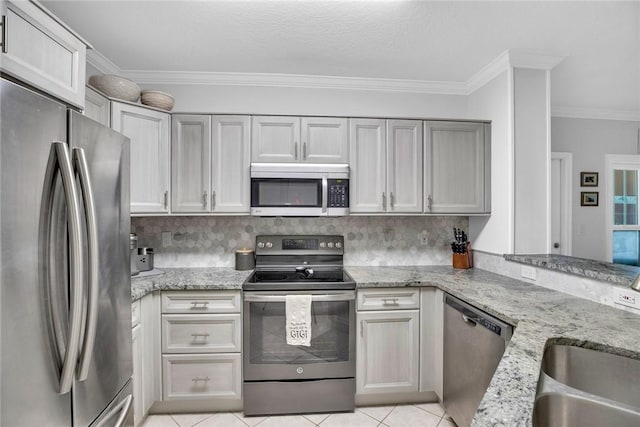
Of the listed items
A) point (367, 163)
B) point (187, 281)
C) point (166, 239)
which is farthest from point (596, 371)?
point (166, 239)

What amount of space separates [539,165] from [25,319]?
9.72ft

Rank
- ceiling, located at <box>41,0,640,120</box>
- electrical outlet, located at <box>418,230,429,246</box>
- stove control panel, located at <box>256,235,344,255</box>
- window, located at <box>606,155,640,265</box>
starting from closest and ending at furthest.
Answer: ceiling, located at <box>41,0,640,120</box> < stove control panel, located at <box>256,235,344,255</box> < electrical outlet, located at <box>418,230,429,246</box> < window, located at <box>606,155,640,265</box>

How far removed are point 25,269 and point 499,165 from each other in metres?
2.80

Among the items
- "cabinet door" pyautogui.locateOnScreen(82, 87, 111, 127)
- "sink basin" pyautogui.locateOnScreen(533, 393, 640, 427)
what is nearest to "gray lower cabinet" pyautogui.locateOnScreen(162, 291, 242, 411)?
"cabinet door" pyautogui.locateOnScreen(82, 87, 111, 127)

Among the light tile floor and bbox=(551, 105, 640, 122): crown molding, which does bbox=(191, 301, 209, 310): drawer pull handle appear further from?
bbox=(551, 105, 640, 122): crown molding

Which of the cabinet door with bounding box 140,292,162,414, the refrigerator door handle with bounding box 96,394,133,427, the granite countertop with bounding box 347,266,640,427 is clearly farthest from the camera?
the cabinet door with bounding box 140,292,162,414

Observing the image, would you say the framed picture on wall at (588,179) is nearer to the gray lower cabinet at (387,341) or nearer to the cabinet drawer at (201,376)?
the gray lower cabinet at (387,341)

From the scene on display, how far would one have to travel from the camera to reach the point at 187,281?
2.08 meters

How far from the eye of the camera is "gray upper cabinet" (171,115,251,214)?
90.3 inches

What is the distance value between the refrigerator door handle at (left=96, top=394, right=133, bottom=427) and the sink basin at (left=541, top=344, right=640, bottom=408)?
64.6 inches

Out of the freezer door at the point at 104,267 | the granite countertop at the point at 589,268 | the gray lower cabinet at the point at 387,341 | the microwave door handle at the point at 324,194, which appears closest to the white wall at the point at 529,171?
the granite countertop at the point at 589,268

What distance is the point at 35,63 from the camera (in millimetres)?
1104

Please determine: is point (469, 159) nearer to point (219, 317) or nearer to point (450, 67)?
point (450, 67)

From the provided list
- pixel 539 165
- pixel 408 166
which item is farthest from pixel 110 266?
pixel 539 165
